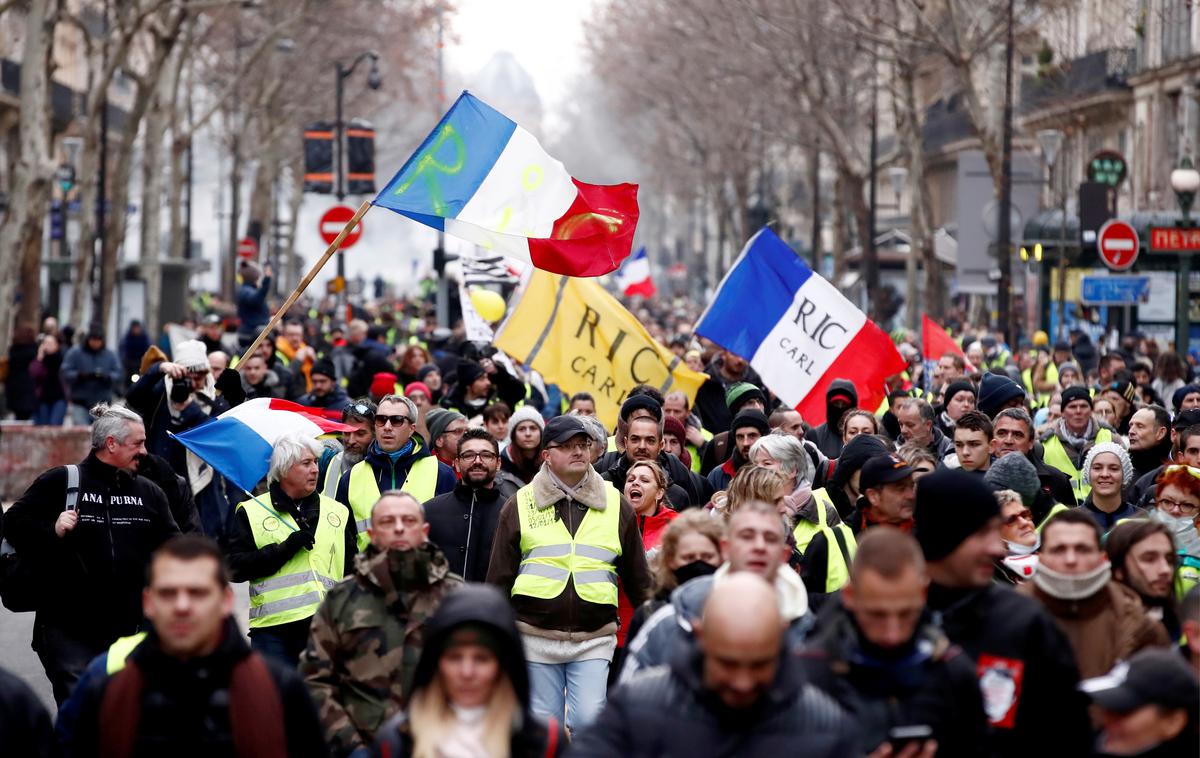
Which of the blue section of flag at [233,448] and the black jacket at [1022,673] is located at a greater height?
the blue section of flag at [233,448]

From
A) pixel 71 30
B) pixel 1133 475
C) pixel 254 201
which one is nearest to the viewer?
pixel 1133 475

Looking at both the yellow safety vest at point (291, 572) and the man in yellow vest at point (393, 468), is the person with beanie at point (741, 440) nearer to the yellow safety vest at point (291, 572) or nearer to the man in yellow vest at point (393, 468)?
the man in yellow vest at point (393, 468)

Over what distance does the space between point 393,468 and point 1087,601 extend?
4.26 meters

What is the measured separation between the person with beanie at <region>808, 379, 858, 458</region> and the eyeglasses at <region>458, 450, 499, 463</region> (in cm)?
303

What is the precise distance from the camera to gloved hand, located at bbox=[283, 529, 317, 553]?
7465mm

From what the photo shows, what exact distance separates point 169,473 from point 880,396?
17.5 feet

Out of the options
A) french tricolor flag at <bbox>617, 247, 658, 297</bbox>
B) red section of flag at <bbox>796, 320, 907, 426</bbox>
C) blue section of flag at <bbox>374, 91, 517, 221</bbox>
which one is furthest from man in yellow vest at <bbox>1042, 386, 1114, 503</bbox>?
french tricolor flag at <bbox>617, 247, 658, 297</bbox>

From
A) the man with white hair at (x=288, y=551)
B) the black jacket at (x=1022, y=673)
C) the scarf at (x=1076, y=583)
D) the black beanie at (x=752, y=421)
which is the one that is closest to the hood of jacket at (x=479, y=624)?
the black jacket at (x=1022, y=673)

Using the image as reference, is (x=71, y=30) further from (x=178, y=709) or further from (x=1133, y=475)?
(x=178, y=709)

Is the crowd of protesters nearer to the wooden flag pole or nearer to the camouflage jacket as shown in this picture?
the camouflage jacket

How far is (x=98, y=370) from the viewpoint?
21.0 metres

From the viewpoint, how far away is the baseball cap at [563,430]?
7.73 meters

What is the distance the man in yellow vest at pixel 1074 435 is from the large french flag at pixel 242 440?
4322mm

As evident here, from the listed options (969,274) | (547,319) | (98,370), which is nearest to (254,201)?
(969,274)
